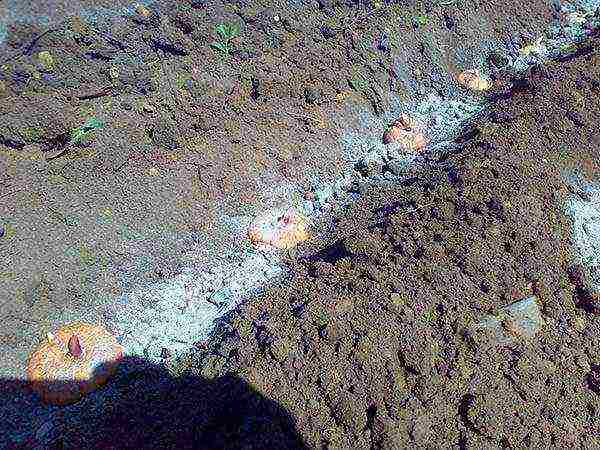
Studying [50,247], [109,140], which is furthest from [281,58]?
[50,247]

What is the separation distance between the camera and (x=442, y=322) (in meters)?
2.73

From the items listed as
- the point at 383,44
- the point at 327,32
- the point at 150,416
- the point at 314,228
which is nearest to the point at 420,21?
the point at 383,44

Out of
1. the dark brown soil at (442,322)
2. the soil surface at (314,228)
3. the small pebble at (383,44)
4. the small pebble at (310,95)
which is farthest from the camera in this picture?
the small pebble at (383,44)

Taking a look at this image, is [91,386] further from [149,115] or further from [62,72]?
[62,72]

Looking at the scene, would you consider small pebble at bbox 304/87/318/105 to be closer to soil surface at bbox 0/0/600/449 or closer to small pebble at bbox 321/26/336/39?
soil surface at bbox 0/0/600/449

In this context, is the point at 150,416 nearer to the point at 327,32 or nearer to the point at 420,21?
the point at 327,32

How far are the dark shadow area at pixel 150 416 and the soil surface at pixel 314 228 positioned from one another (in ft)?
0.05

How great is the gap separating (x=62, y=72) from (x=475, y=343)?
4080mm

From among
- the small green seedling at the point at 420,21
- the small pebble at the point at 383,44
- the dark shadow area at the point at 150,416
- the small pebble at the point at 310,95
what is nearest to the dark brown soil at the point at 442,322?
the dark shadow area at the point at 150,416

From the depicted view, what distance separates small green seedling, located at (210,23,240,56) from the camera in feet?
14.8

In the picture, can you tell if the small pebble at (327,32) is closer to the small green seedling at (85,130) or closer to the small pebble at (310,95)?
the small pebble at (310,95)

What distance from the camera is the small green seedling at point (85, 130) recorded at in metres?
3.84

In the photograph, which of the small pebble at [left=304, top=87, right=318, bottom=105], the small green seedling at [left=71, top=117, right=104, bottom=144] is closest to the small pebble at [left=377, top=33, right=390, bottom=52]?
the small pebble at [left=304, top=87, right=318, bottom=105]

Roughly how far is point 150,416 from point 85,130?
7.70 ft
